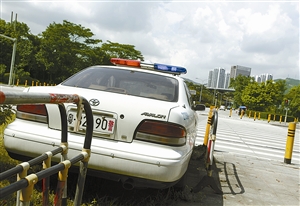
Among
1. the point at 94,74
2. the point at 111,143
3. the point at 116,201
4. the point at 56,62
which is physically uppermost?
the point at 56,62

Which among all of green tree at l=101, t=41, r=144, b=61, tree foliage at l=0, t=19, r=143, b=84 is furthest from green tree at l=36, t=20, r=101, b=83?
green tree at l=101, t=41, r=144, b=61

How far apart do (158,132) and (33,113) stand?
3.94 feet

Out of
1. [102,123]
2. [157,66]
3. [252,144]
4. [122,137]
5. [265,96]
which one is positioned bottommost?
[252,144]

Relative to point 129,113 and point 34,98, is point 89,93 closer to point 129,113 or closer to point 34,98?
point 129,113

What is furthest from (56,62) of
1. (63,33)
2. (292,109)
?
(292,109)

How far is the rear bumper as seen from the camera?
2.81 metres

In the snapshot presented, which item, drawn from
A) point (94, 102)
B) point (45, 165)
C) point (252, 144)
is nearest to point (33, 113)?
point (94, 102)

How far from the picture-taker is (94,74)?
4039 millimetres

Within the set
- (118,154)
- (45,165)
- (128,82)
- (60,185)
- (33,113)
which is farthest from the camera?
(128,82)

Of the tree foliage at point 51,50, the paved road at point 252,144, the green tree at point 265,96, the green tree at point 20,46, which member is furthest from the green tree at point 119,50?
the paved road at point 252,144

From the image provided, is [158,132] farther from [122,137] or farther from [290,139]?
[290,139]

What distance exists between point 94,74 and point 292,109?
56.7 metres

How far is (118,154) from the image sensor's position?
9.32 feet

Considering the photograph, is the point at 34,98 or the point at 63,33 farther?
the point at 63,33
